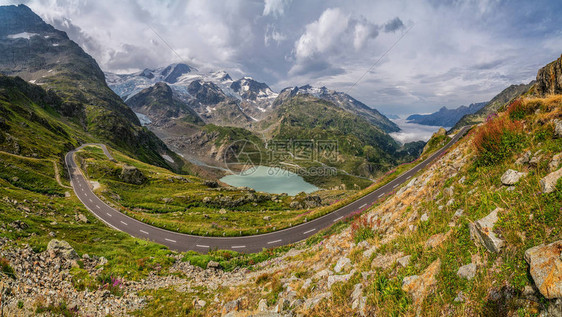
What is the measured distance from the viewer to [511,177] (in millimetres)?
6906

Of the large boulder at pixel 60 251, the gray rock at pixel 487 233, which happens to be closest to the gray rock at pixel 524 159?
the gray rock at pixel 487 233

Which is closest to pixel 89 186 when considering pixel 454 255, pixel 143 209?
pixel 143 209

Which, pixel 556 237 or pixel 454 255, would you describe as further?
pixel 454 255

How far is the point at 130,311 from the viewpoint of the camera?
1197 cm

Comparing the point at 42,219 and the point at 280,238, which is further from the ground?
the point at 42,219

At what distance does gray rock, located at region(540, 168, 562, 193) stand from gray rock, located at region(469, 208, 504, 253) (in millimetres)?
1055

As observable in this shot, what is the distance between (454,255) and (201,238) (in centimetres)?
3682

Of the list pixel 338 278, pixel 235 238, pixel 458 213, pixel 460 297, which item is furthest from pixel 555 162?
pixel 235 238

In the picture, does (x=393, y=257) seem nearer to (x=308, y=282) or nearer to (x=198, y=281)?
(x=308, y=282)

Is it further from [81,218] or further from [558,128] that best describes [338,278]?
[81,218]

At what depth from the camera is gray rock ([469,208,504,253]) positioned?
499cm

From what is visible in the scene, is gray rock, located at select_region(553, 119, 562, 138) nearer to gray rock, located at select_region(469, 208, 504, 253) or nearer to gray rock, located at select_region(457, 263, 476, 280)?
gray rock, located at select_region(469, 208, 504, 253)

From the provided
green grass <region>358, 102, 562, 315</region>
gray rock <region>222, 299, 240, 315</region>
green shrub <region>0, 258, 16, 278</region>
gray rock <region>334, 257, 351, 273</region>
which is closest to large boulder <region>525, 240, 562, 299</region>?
green grass <region>358, 102, 562, 315</region>

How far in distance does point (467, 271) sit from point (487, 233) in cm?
117
